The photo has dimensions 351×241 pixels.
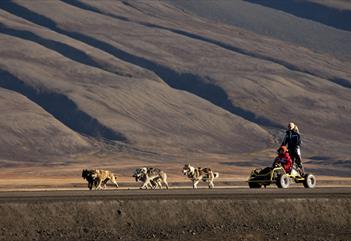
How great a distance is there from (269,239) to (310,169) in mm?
111644

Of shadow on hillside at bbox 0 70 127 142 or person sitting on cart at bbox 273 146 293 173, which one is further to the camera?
shadow on hillside at bbox 0 70 127 142

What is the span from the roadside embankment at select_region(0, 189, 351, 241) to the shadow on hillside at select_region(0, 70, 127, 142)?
12814 cm

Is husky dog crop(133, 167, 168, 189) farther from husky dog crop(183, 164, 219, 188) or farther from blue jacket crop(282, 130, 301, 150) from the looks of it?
blue jacket crop(282, 130, 301, 150)

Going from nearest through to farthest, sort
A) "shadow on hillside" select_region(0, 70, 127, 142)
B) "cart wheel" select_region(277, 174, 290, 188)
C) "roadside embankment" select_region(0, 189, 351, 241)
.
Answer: "roadside embankment" select_region(0, 189, 351, 241) → "cart wheel" select_region(277, 174, 290, 188) → "shadow on hillside" select_region(0, 70, 127, 142)

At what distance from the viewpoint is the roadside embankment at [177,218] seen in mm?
25594

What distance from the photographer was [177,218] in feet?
90.1

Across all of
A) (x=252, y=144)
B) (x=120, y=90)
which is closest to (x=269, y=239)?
(x=252, y=144)

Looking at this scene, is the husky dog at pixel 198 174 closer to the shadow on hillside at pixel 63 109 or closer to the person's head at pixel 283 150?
the person's head at pixel 283 150

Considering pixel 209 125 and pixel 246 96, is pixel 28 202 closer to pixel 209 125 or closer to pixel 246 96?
pixel 209 125

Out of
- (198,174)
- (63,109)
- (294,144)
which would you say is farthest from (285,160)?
(63,109)

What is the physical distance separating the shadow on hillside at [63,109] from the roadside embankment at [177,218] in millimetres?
128135

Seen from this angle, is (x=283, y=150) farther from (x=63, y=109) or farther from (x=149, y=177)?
(x=63, y=109)

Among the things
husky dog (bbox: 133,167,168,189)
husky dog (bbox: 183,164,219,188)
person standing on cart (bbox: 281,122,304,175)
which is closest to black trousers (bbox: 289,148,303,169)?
person standing on cart (bbox: 281,122,304,175)

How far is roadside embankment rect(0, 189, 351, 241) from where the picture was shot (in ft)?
84.0
